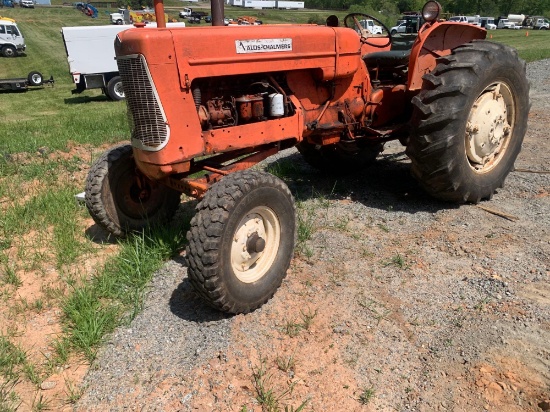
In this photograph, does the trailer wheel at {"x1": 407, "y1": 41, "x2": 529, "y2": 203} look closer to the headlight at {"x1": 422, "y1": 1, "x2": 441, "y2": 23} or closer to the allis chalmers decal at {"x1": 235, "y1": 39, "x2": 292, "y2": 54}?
the headlight at {"x1": 422, "y1": 1, "x2": 441, "y2": 23}

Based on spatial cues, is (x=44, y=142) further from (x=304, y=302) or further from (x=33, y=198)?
(x=304, y=302)

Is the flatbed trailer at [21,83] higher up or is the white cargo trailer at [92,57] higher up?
the white cargo trailer at [92,57]

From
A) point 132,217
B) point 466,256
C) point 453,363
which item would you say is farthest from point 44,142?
point 453,363

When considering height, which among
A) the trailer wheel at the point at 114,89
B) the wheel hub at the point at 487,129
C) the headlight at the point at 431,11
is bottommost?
the trailer wheel at the point at 114,89

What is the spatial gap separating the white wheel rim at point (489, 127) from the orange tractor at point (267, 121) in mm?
12

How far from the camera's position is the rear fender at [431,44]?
4453mm

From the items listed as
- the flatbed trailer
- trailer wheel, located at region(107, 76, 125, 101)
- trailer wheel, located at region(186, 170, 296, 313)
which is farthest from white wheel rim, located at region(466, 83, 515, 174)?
the flatbed trailer

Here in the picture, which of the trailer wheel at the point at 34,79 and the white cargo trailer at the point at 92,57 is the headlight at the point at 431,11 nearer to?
the white cargo trailer at the point at 92,57

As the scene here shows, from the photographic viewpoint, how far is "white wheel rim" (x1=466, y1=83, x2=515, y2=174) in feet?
14.8

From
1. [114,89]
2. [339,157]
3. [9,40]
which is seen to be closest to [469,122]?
[339,157]

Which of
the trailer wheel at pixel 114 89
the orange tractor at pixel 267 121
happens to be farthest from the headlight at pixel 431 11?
the trailer wheel at pixel 114 89

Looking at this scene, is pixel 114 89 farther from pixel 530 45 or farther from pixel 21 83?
pixel 530 45

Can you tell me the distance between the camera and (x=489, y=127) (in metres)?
4.60

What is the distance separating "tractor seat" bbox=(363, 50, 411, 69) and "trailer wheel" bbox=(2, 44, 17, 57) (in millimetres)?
27153
